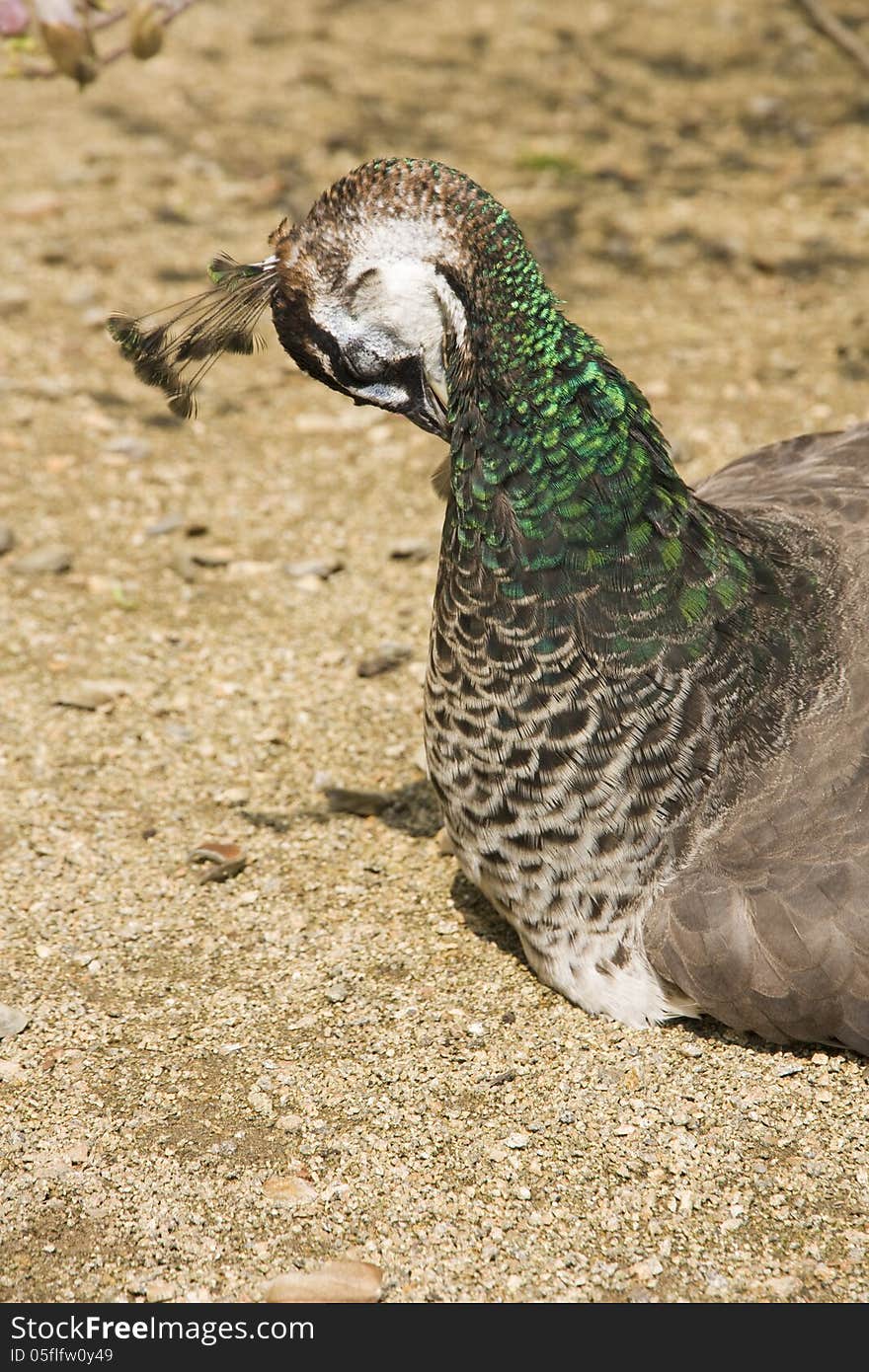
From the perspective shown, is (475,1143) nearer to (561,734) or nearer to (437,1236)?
(437,1236)

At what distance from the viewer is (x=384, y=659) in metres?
5.43

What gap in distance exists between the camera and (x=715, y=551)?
376 cm

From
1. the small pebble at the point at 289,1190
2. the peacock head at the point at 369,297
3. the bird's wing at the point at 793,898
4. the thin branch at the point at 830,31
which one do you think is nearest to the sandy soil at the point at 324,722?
the small pebble at the point at 289,1190

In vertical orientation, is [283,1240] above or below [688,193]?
below

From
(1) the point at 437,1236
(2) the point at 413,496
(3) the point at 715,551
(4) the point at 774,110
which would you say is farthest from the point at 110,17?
(4) the point at 774,110

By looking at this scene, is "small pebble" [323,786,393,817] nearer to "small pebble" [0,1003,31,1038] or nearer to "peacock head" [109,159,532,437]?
"small pebble" [0,1003,31,1038]

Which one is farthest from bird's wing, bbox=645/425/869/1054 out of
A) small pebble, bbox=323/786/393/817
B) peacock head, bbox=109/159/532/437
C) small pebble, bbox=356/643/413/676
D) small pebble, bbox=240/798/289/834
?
small pebble, bbox=356/643/413/676

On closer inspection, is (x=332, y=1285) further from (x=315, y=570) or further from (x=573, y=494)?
(x=315, y=570)

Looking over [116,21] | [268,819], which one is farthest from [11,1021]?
[116,21]

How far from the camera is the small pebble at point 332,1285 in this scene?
318cm

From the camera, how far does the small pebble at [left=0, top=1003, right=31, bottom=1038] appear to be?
3885mm

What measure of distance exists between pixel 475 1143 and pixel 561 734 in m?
0.99

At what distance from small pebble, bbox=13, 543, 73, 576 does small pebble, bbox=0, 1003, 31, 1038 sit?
2308 mm

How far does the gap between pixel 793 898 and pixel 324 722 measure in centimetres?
207
